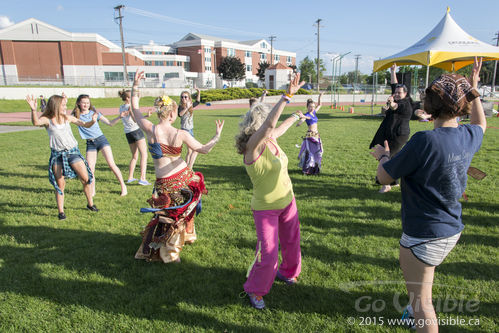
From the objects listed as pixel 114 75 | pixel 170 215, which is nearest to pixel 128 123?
pixel 170 215

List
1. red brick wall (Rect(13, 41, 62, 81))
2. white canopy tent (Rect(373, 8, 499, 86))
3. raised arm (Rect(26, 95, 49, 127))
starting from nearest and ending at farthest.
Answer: raised arm (Rect(26, 95, 49, 127)), white canopy tent (Rect(373, 8, 499, 86)), red brick wall (Rect(13, 41, 62, 81))

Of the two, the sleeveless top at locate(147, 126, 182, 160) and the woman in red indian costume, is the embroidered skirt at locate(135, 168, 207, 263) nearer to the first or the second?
the woman in red indian costume

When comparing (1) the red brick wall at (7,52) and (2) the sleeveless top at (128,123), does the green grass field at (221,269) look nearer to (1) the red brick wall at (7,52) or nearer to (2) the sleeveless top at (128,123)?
(2) the sleeveless top at (128,123)

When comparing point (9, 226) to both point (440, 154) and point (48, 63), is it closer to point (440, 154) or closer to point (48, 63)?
point (440, 154)

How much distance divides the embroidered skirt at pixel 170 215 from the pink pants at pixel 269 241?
50.3 inches

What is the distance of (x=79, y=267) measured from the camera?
13.2 ft

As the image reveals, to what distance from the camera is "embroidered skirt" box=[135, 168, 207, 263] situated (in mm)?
4055

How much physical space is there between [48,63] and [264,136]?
219 feet

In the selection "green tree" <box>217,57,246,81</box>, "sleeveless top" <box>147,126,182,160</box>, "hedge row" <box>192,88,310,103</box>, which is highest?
"green tree" <box>217,57,246,81</box>

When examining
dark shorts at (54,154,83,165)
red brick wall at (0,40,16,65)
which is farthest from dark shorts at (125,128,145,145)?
red brick wall at (0,40,16,65)

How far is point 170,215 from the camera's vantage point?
4.09 meters

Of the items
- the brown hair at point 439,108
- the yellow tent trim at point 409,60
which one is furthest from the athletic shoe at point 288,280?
the yellow tent trim at point 409,60

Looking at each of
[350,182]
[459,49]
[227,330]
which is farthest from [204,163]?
[459,49]

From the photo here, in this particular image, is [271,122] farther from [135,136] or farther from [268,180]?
[135,136]
